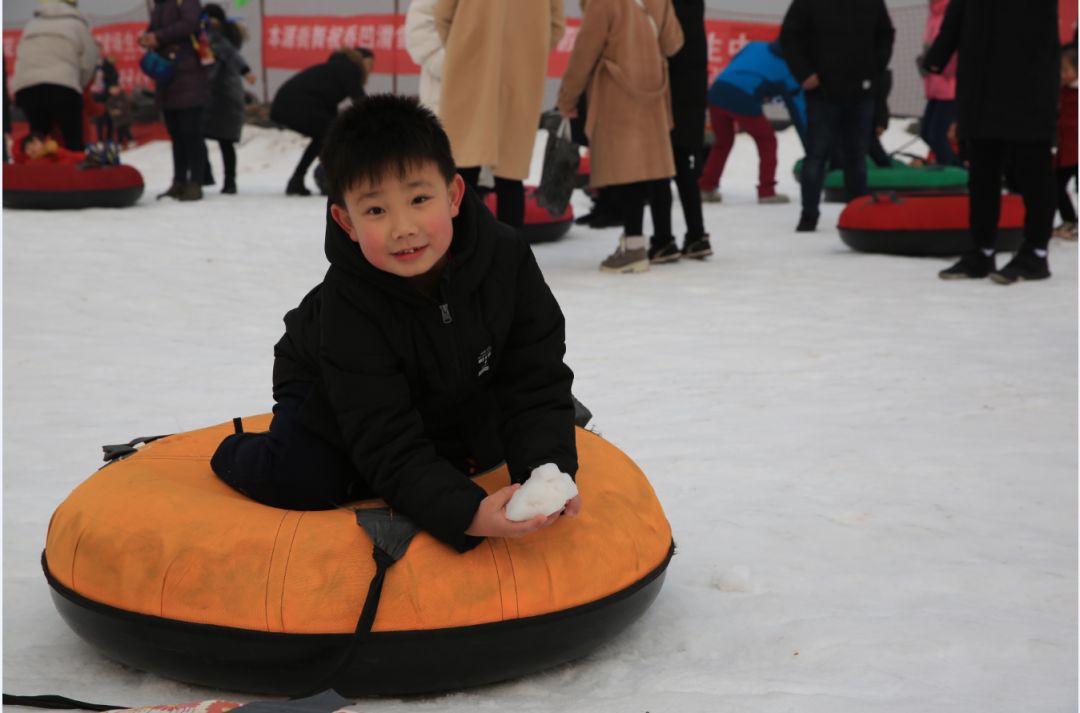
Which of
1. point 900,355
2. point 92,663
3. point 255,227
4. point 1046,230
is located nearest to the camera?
point 92,663

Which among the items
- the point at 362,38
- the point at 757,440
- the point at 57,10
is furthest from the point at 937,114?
the point at 362,38

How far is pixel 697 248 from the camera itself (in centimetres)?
668

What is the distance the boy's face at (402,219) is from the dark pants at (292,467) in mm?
361

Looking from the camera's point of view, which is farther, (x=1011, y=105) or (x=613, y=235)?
(x=613, y=235)

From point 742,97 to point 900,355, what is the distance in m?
4.75

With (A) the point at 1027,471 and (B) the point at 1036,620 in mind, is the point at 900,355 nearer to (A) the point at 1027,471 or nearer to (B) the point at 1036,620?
(A) the point at 1027,471

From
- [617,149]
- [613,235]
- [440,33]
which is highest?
[440,33]

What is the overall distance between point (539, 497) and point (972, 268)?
456cm

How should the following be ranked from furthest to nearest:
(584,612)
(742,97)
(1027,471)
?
(742,97) < (1027,471) < (584,612)

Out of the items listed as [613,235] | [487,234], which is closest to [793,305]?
[613,235]

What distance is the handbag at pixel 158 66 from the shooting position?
357 inches

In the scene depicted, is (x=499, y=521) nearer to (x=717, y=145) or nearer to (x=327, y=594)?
(x=327, y=594)

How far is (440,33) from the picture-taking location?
219 inches

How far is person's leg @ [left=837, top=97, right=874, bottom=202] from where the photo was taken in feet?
24.0
